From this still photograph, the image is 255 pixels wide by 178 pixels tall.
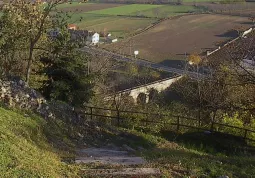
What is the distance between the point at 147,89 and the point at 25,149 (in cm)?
3056

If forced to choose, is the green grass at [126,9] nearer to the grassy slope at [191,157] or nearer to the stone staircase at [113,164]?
the grassy slope at [191,157]

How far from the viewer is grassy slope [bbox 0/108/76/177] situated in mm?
7477

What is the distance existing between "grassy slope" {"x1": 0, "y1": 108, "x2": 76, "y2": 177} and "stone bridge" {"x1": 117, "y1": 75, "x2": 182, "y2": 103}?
23455mm

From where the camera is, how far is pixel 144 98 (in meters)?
36.8

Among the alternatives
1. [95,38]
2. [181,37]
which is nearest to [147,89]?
[95,38]

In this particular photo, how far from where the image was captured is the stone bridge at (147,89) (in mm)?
36406

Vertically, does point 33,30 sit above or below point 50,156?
above

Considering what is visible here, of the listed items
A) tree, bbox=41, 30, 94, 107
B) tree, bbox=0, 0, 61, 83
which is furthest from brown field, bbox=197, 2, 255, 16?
tree, bbox=41, 30, 94, 107

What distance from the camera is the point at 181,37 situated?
2613 inches

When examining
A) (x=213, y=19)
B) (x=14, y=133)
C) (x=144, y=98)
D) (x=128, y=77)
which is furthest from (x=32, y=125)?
(x=213, y=19)

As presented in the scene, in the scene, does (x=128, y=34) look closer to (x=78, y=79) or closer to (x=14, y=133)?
(x=78, y=79)

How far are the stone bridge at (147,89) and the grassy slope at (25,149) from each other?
2346 centimetres

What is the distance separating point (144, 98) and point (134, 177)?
28.5 meters

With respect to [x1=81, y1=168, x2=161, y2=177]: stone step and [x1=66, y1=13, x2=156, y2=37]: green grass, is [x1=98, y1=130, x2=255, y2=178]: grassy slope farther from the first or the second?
[x1=66, y1=13, x2=156, y2=37]: green grass
